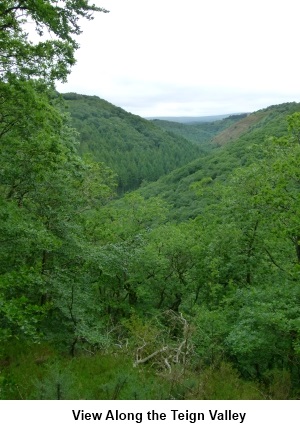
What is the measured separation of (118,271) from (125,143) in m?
144

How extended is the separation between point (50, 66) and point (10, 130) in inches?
79.6

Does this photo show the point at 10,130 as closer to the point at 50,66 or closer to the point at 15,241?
the point at 50,66

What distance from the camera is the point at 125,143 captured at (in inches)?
6102

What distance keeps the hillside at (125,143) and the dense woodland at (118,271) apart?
304 feet

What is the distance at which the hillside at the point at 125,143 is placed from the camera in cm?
12262

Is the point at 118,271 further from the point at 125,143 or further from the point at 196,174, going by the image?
the point at 125,143

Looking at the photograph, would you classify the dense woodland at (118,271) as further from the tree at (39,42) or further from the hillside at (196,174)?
the hillside at (196,174)

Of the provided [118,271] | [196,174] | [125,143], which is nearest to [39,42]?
[118,271]

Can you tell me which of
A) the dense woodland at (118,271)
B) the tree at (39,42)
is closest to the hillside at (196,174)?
the dense woodland at (118,271)

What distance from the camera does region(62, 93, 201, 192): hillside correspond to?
123 meters

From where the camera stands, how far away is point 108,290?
19.1 meters

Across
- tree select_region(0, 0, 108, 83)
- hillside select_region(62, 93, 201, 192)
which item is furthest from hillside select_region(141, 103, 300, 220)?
tree select_region(0, 0, 108, 83)

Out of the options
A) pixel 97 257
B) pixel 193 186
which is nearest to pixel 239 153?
pixel 193 186

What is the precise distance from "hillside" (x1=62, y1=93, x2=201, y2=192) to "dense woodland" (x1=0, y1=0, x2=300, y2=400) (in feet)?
304
